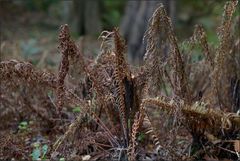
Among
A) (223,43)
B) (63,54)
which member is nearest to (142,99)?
(63,54)

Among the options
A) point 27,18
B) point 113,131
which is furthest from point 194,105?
point 27,18

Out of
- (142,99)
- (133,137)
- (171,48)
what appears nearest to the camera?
(133,137)

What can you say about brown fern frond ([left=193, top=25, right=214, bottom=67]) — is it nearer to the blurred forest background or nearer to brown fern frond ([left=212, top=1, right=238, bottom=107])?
brown fern frond ([left=212, top=1, right=238, bottom=107])

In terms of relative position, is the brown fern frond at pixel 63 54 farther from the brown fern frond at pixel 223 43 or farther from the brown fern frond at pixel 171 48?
the brown fern frond at pixel 223 43

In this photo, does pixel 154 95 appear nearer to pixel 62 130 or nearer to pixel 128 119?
pixel 128 119

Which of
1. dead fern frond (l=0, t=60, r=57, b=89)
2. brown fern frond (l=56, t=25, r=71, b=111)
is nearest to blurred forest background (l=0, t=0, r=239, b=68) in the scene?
dead fern frond (l=0, t=60, r=57, b=89)

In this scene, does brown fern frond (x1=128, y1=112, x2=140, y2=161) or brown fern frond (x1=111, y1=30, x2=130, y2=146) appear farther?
brown fern frond (x1=111, y1=30, x2=130, y2=146)

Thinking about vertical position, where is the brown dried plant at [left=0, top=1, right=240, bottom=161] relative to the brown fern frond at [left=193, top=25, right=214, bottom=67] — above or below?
below

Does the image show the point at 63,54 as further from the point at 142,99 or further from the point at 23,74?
the point at 142,99
